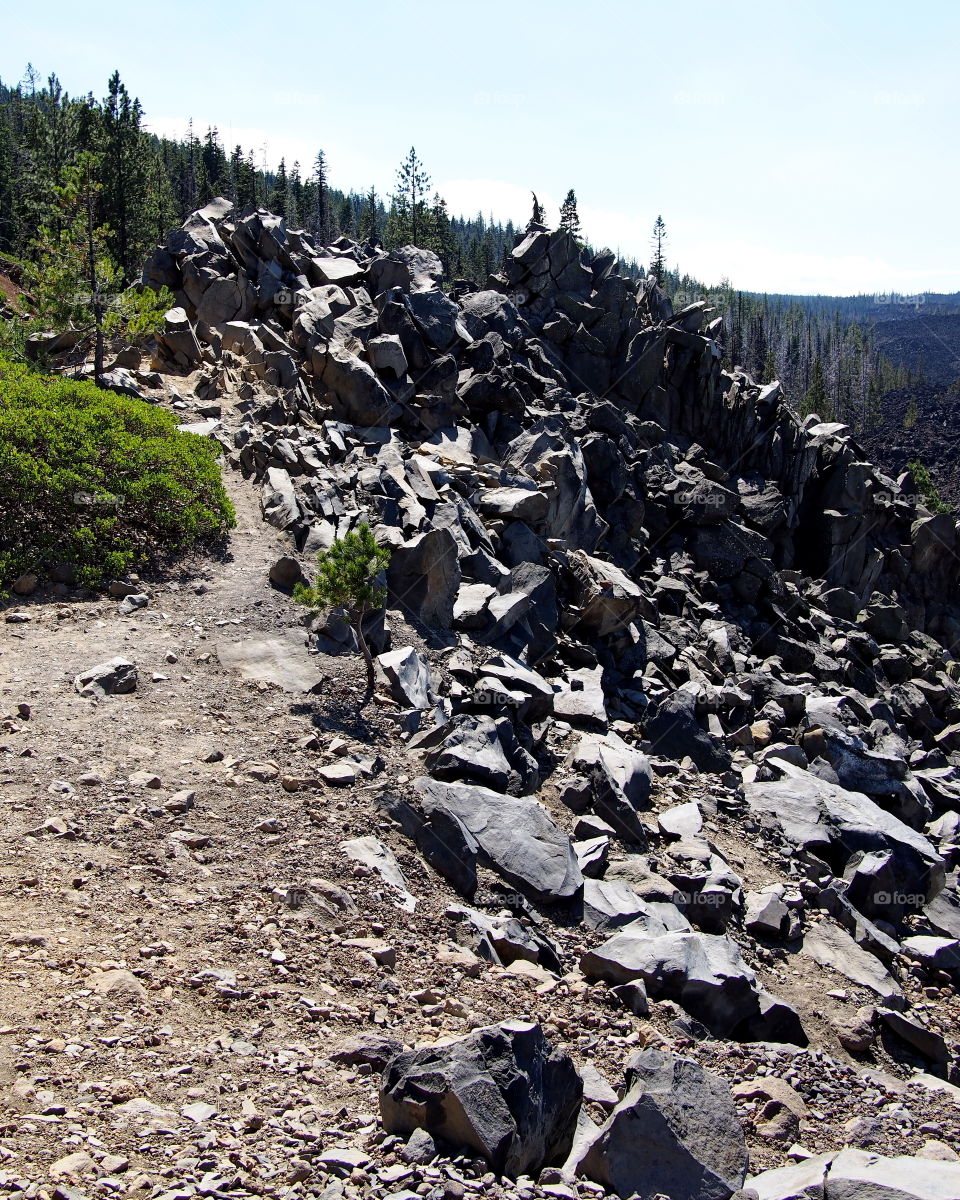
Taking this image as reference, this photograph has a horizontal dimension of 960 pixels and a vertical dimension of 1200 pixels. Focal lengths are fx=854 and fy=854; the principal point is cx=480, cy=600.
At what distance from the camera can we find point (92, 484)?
1861 cm

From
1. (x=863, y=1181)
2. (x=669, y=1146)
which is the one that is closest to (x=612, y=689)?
(x=669, y=1146)

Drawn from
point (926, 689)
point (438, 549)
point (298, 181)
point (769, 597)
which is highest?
point (298, 181)

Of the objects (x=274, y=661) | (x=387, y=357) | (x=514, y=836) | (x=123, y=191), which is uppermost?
(x=123, y=191)

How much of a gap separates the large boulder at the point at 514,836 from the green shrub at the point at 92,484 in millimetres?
9168

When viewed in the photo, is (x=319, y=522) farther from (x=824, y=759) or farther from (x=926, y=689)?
(x=926, y=689)

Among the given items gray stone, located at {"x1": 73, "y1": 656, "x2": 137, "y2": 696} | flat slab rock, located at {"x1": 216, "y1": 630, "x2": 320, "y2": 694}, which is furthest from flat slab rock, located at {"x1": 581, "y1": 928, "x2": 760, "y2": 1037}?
gray stone, located at {"x1": 73, "y1": 656, "x2": 137, "y2": 696}

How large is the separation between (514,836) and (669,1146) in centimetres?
612

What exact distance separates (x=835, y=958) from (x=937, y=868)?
608cm

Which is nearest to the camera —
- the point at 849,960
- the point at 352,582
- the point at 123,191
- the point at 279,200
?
the point at 849,960

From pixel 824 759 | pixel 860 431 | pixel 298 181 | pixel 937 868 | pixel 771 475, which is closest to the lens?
pixel 937 868

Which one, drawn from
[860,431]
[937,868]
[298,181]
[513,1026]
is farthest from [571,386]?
[860,431]

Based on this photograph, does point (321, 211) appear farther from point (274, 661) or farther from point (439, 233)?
point (274, 661)

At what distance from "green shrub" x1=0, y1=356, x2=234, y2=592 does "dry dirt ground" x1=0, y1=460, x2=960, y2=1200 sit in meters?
1.58

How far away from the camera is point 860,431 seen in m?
136
